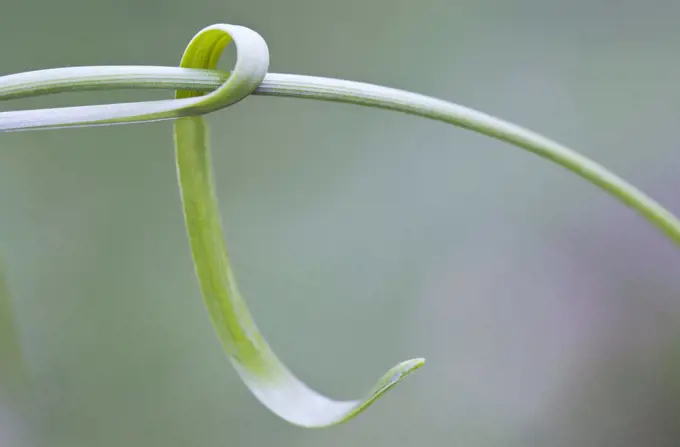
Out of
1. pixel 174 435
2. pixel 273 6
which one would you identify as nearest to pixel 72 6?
pixel 273 6

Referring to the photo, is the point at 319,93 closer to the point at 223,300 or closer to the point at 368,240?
the point at 223,300

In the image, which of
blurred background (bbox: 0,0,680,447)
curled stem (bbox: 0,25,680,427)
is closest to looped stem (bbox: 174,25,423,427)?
curled stem (bbox: 0,25,680,427)

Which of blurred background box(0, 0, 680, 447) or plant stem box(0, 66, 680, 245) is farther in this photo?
blurred background box(0, 0, 680, 447)

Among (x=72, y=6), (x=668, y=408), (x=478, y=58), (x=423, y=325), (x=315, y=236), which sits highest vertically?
(x=72, y=6)

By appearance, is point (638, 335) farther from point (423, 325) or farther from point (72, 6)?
point (72, 6)

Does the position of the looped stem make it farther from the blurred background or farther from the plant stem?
the blurred background

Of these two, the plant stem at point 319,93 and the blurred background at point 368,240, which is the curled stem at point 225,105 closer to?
the plant stem at point 319,93
